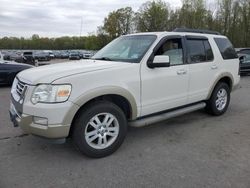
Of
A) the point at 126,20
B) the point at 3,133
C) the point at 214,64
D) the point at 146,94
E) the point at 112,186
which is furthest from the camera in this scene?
the point at 126,20

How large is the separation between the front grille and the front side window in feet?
7.10

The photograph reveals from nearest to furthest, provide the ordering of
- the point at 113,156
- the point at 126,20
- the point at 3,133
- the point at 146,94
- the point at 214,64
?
the point at 113,156 → the point at 146,94 → the point at 3,133 → the point at 214,64 → the point at 126,20

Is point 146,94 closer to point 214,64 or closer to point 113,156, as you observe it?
point 113,156

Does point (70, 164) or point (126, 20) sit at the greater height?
point (126, 20)

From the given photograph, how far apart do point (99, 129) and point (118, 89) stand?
Result: 2.05ft

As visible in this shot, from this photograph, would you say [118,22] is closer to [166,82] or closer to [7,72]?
[7,72]

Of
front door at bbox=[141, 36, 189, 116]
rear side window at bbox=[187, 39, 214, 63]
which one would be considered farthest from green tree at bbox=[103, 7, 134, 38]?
front door at bbox=[141, 36, 189, 116]

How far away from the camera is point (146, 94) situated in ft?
14.0

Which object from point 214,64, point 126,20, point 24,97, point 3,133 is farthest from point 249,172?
point 126,20

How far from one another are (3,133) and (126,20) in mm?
57152

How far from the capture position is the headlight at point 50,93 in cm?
340

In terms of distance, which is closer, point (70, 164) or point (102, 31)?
point (70, 164)

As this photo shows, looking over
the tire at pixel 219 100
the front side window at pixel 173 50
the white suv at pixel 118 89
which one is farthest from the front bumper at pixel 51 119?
the tire at pixel 219 100

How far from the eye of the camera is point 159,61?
415 centimetres
